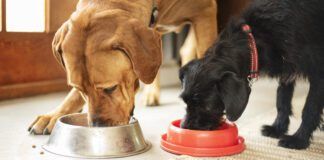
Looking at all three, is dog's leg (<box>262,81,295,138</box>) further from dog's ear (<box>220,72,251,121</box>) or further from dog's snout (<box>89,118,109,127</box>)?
dog's snout (<box>89,118,109,127</box>)

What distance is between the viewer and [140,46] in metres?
1.91

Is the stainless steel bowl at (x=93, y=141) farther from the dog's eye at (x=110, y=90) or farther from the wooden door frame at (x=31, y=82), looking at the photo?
the wooden door frame at (x=31, y=82)

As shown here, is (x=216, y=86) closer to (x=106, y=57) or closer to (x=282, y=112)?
A: (x=106, y=57)

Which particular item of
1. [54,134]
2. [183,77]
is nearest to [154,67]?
[183,77]

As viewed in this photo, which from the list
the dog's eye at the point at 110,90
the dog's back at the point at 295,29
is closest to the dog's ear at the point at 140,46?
the dog's eye at the point at 110,90

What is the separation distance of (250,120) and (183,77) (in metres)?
0.88

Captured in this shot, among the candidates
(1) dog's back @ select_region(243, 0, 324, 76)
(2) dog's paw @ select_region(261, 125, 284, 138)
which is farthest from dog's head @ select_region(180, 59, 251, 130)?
(2) dog's paw @ select_region(261, 125, 284, 138)

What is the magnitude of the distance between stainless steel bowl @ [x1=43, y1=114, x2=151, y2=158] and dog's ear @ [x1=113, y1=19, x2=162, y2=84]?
252 millimetres

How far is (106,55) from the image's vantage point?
6.20 ft

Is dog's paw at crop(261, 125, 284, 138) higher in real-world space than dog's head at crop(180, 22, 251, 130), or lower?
lower

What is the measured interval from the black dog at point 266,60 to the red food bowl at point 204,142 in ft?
0.22

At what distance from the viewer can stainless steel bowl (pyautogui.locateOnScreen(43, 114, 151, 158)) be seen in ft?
6.04

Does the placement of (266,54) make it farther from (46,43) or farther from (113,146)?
(46,43)

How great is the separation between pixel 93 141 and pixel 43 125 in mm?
528
